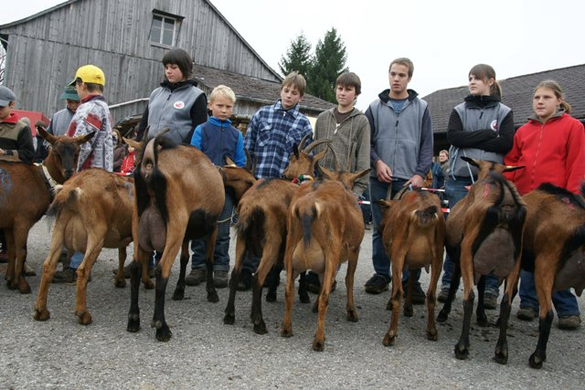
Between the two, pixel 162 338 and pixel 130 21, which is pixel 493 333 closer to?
pixel 162 338

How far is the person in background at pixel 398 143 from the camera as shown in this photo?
5.85 meters

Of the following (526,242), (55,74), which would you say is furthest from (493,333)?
(55,74)

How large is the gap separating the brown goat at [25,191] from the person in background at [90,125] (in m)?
0.20

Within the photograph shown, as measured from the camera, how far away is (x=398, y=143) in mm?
5898

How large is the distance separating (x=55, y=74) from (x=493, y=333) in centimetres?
2229

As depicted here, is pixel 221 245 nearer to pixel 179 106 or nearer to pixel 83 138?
pixel 179 106

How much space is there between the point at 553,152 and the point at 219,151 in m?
3.80

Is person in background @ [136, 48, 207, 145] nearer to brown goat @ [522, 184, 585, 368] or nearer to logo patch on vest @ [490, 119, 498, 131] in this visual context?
logo patch on vest @ [490, 119, 498, 131]

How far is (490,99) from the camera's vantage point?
5605mm

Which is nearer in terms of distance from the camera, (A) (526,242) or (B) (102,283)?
(A) (526,242)

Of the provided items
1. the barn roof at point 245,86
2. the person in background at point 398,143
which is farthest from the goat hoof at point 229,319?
the barn roof at point 245,86

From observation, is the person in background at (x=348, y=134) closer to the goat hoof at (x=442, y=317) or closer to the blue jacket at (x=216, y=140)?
the blue jacket at (x=216, y=140)

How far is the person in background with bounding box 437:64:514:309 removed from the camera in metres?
5.44

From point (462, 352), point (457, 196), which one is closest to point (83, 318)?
point (462, 352)
